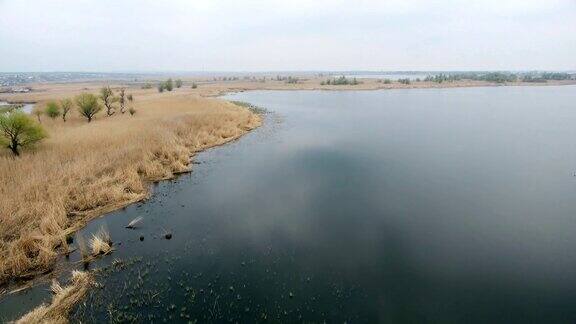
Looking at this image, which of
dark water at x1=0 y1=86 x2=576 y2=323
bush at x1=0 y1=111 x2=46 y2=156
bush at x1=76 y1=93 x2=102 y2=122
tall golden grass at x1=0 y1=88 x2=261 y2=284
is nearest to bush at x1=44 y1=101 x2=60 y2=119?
bush at x1=76 y1=93 x2=102 y2=122

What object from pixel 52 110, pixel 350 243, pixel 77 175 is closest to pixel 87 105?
pixel 52 110

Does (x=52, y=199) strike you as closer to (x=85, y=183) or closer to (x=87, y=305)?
(x=85, y=183)

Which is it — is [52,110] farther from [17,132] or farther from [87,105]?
[17,132]

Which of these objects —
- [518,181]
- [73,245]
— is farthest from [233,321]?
[518,181]

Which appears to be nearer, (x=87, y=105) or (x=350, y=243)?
(x=350, y=243)

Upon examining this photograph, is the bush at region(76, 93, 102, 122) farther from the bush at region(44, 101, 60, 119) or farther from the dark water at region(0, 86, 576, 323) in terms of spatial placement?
the dark water at region(0, 86, 576, 323)
